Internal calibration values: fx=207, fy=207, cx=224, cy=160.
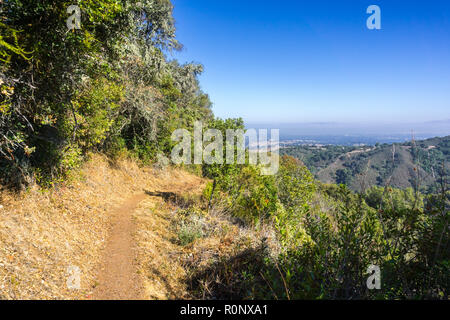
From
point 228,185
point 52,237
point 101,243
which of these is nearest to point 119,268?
point 101,243

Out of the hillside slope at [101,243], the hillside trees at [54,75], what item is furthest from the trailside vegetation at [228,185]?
the hillside slope at [101,243]

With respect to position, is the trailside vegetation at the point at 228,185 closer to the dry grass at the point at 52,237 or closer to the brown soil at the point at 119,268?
the dry grass at the point at 52,237

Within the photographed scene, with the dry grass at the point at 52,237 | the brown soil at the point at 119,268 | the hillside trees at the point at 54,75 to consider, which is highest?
the hillside trees at the point at 54,75

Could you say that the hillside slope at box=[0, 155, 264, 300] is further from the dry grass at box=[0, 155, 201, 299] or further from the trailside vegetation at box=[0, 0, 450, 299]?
the trailside vegetation at box=[0, 0, 450, 299]

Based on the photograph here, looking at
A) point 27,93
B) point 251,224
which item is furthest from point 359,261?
point 27,93

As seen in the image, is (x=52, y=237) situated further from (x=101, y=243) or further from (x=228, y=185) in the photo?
(x=228, y=185)

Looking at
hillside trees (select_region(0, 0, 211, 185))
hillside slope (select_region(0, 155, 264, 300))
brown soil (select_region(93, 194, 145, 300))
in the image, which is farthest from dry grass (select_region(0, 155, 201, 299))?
hillside trees (select_region(0, 0, 211, 185))

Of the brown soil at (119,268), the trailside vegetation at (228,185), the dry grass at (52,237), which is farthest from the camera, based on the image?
the brown soil at (119,268)

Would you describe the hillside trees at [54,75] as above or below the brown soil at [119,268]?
above

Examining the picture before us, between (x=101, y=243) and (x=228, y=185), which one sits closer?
(x=101, y=243)

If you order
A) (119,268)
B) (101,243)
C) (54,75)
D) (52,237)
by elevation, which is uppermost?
(54,75)
